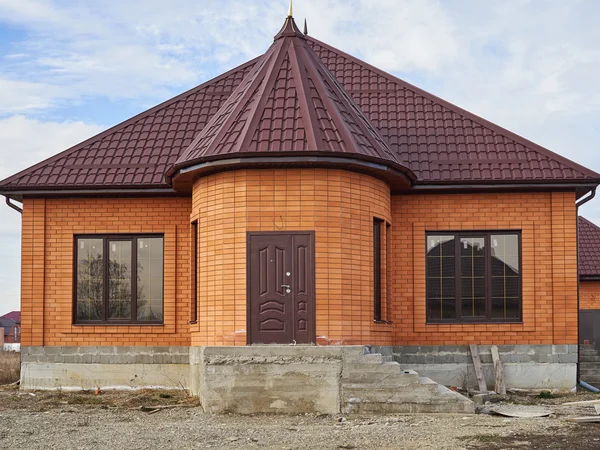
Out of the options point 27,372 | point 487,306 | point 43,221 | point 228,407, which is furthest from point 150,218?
point 487,306

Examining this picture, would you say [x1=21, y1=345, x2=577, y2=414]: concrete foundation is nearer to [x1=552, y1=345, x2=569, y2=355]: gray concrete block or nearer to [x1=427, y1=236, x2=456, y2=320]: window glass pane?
[x1=427, y1=236, x2=456, y2=320]: window glass pane

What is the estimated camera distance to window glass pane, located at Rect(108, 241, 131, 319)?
52.4 ft

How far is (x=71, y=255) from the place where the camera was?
16.0 meters

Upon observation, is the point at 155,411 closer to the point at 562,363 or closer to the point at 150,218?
the point at 150,218

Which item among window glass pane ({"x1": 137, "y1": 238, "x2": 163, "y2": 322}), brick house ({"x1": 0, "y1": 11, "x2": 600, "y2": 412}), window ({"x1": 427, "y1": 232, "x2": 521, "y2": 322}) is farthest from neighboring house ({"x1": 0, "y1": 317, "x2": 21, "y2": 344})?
window ({"x1": 427, "y1": 232, "x2": 521, "y2": 322})

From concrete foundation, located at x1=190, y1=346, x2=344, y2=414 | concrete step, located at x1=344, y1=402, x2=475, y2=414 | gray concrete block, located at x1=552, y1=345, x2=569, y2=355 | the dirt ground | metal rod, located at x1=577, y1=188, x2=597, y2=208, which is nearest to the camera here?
the dirt ground

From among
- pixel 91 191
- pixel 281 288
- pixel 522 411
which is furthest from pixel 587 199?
pixel 91 191

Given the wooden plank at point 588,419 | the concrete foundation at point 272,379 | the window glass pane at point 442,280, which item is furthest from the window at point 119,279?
the wooden plank at point 588,419

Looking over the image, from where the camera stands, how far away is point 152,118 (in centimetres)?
1719

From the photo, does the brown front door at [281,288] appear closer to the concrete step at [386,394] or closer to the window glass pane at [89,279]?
the concrete step at [386,394]

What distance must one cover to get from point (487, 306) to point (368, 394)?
4.25 metres

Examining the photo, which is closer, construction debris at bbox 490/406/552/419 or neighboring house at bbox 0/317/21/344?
construction debris at bbox 490/406/552/419

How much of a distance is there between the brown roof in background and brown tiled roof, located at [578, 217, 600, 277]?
10.3 metres

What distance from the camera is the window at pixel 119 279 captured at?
16.0m
